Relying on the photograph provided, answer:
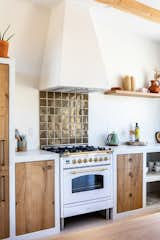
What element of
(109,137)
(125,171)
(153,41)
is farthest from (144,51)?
(125,171)

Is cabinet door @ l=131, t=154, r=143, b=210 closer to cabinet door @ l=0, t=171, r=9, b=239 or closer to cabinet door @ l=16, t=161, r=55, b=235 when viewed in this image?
cabinet door @ l=16, t=161, r=55, b=235

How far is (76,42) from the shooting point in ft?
11.1

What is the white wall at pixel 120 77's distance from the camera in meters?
4.19

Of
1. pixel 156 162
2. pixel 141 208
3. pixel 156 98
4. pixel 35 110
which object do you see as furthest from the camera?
pixel 156 98

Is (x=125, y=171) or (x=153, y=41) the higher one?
(x=153, y=41)

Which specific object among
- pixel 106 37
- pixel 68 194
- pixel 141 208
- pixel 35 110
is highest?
pixel 106 37

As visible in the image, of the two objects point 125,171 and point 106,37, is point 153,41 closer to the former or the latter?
point 106,37

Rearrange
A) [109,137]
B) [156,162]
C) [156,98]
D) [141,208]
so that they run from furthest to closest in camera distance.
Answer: [156,98], [156,162], [109,137], [141,208]

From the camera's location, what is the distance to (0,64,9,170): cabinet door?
279 cm

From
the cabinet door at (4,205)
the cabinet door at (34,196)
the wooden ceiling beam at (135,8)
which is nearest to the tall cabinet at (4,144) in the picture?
the cabinet door at (4,205)

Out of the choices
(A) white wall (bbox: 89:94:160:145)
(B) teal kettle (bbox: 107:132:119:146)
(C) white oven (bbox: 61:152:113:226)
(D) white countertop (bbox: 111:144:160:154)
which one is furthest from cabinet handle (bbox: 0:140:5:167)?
(B) teal kettle (bbox: 107:132:119:146)

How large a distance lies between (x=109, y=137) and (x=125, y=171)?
68 cm

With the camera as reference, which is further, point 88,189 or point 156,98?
point 156,98

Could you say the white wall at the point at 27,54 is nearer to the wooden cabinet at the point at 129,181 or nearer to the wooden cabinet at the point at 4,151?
the wooden cabinet at the point at 4,151
